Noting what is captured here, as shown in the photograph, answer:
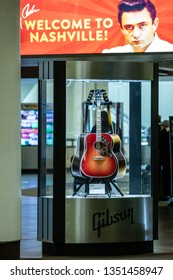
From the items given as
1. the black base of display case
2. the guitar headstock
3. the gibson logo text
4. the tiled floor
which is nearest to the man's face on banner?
the tiled floor

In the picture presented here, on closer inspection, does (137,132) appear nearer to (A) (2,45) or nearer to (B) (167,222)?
(A) (2,45)

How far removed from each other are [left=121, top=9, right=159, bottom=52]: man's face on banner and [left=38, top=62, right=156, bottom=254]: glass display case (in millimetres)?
2694

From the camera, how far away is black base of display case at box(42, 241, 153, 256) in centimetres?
838

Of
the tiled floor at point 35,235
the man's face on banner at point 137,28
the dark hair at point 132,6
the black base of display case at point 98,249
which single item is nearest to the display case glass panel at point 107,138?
the black base of display case at point 98,249

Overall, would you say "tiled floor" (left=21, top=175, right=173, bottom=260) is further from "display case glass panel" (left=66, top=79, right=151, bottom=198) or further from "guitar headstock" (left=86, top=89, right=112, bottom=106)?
"guitar headstock" (left=86, top=89, right=112, bottom=106)

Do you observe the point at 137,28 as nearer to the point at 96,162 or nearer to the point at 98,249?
the point at 96,162

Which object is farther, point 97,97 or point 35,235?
point 35,235

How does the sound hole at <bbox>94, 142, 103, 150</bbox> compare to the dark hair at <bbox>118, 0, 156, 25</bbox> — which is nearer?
the sound hole at <bbox>94, 142, 103, 150</bbox>

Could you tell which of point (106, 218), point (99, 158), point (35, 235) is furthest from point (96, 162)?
point (35, 235)

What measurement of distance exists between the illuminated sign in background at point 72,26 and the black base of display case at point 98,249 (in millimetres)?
3817

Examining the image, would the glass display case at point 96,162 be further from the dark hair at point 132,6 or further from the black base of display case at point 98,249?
the dark hair at point 132,6

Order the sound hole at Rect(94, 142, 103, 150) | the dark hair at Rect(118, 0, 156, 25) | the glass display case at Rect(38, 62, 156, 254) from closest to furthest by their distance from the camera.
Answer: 1. the glass display case at Rect(38, 62, 156, 254)
2. the sound hole at Rect(94, 142, 103, 150)
3. the dark hair at Rect(118, 0, 156, 25)

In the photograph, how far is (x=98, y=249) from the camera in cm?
847

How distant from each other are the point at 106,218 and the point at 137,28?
402 centimetres
